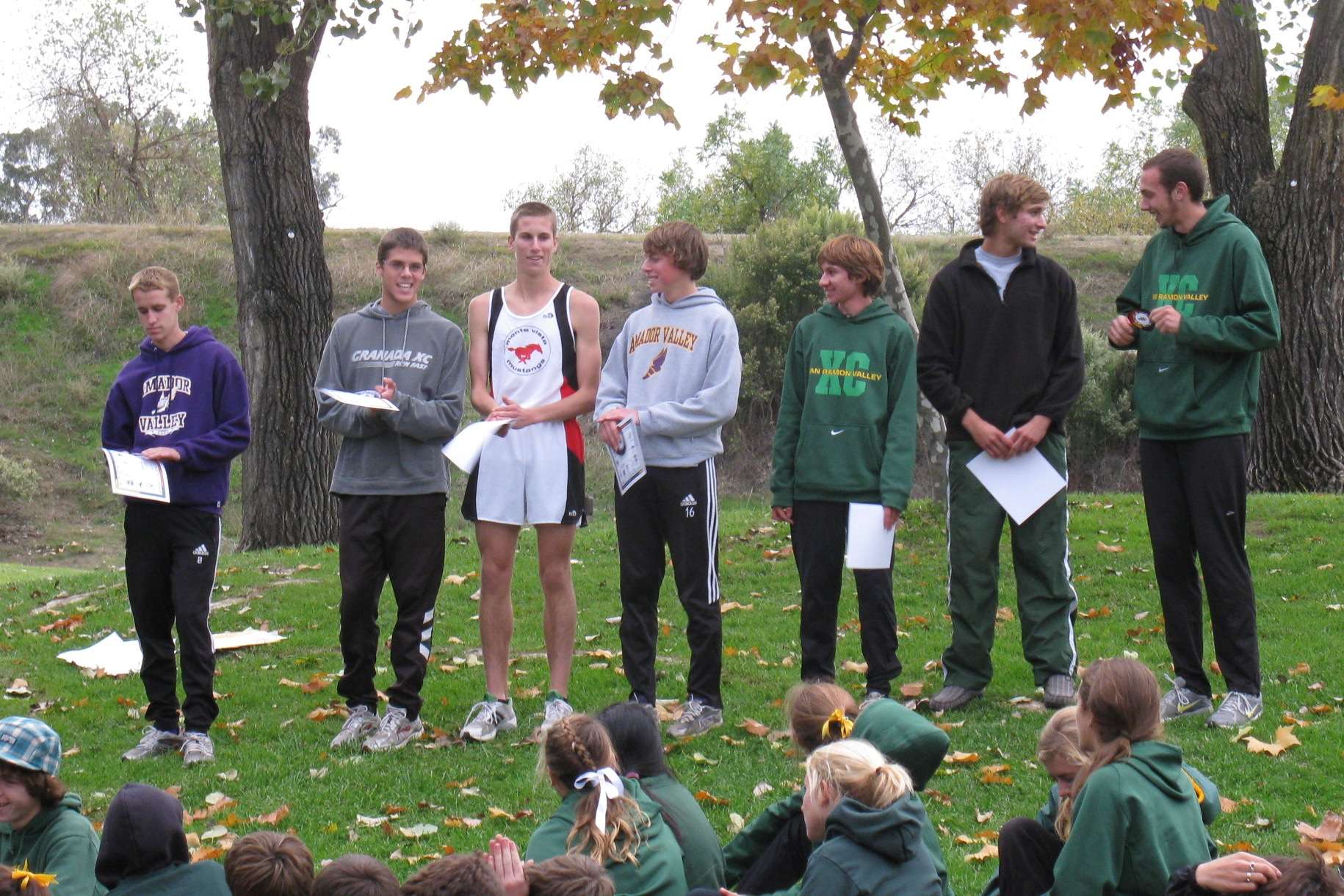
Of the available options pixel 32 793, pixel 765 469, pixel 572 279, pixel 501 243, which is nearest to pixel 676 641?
pixel 32 793

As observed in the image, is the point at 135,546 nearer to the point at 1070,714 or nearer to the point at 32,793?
the point at 32,793

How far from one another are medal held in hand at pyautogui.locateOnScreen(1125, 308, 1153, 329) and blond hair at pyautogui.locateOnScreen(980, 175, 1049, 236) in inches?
27.6

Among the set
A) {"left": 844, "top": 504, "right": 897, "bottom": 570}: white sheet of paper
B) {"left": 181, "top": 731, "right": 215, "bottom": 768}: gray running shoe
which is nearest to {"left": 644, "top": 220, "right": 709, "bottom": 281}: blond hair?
{"left": 844, "top": 504, "right": 897, "bottom": 570}: white sheet of paper

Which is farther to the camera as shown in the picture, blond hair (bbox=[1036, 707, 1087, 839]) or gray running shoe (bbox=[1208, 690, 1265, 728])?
gray running shoe (bbox=[1208, 690, 1265, 728])

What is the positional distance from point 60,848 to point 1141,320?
4.65 metres

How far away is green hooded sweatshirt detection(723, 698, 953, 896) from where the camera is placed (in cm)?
409

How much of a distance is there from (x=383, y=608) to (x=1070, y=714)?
6878mm

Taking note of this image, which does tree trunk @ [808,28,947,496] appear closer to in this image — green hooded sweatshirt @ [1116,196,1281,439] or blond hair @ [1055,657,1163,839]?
green hooded sweatshirt @ [1116,196,1281,439]

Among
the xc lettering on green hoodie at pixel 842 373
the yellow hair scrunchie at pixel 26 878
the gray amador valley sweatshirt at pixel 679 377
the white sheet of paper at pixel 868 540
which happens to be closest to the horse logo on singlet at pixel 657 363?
the gray amador valley sweatshirt at pixel 679 377

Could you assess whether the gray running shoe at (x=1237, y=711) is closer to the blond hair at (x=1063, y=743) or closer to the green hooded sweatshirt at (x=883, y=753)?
the blond hair at (x=1063, y=743)

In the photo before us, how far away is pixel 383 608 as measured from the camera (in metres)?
10.2

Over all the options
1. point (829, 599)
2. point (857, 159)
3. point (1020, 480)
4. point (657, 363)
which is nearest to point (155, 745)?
point (657, 363)

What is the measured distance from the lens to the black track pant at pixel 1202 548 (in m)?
6.20

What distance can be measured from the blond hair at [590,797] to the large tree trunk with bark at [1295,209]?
34.0ft
